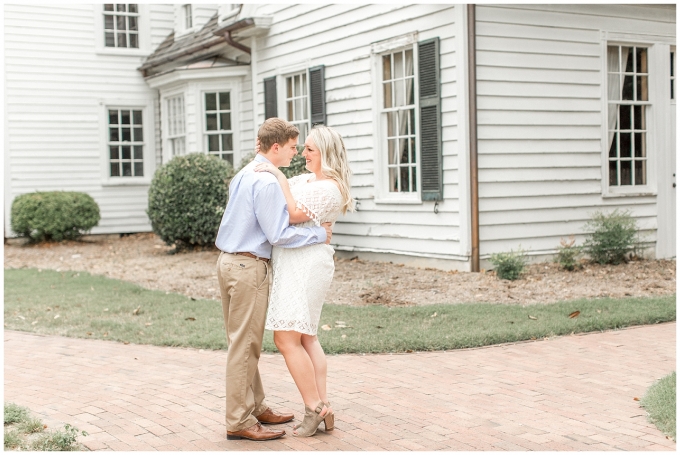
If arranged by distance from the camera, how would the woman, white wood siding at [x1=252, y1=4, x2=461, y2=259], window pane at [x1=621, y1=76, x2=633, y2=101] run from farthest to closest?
1. window pane at [x1=621, y1=76, x2=633, y2=101]
2. white wood siding at [x1=252, y1=4, x2=461, y2=259]
3. the woman

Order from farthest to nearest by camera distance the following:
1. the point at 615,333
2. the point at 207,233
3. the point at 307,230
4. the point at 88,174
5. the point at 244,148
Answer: the point at 88,174, the point at 244,148, the point at 207,233, the point at 615,333, the point at 307,230

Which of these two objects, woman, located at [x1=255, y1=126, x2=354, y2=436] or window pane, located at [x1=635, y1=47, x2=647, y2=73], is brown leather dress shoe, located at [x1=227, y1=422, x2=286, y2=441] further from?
window pane, located at [x1=635, y1=47, x2=647, y2=73]

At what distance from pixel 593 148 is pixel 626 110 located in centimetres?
100

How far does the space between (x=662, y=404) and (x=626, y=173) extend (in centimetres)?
763

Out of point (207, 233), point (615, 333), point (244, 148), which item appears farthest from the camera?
point (244, 148)

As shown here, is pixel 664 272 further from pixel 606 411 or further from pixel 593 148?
pixel 606 411

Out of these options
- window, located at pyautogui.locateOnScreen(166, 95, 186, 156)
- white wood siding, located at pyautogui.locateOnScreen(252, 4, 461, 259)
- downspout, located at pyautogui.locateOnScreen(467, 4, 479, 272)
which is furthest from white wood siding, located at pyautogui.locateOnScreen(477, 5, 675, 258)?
window, located at pyautogui.locateOnScreen(166, 95, 186, 156)

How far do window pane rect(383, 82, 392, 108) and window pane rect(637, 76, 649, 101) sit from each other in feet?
12.0

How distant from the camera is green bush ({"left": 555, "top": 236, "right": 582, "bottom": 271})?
10586mm

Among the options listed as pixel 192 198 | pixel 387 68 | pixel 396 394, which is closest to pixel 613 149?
pixel 387 68

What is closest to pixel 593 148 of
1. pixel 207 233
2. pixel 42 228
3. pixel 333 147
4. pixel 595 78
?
pixel 595 78

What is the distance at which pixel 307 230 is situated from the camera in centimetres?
456

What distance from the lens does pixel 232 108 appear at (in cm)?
1656

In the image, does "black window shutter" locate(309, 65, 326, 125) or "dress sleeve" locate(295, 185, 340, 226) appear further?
"black window shutter" locate(309, 65, 326, 125)
